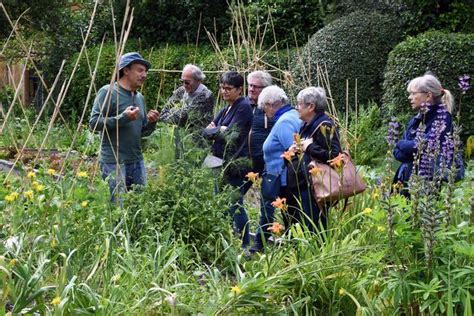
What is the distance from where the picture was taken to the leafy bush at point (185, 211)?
5059mm

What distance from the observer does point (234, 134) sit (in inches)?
252

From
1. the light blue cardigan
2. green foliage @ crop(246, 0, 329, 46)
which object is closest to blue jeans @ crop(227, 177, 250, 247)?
the light blue cardigan

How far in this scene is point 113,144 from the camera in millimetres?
6043

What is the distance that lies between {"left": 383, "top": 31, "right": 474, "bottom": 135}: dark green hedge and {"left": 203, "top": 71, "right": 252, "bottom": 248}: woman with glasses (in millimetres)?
3918

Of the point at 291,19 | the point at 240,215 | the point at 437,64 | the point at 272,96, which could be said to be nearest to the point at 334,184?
the point at 272,96

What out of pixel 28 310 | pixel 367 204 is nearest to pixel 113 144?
pixel 367 204

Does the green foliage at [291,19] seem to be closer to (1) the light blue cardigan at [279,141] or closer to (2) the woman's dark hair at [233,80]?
(2) the woman's dark hair at [233,80]

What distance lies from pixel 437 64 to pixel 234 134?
4.61 m

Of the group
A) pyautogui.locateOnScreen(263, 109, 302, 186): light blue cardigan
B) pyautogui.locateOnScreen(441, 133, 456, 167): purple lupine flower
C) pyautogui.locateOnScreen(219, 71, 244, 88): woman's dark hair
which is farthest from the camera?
pyautogui.locateOnScreen(219, 71, 244, 88): woman's dark hair

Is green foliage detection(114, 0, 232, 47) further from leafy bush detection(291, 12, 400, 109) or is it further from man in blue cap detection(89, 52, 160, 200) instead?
man in blue cap detection(89, 52, 160, 200)

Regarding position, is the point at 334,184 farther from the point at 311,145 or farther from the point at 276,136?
the point at 276,136

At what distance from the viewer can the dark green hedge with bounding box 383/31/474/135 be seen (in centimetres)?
1016

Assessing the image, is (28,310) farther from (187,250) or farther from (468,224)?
(468,224)

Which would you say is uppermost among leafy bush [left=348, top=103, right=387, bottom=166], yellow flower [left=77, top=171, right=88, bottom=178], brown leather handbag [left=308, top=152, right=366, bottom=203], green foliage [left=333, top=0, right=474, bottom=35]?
yellow flower [left=77, top=171, right=88, bottom=178]
